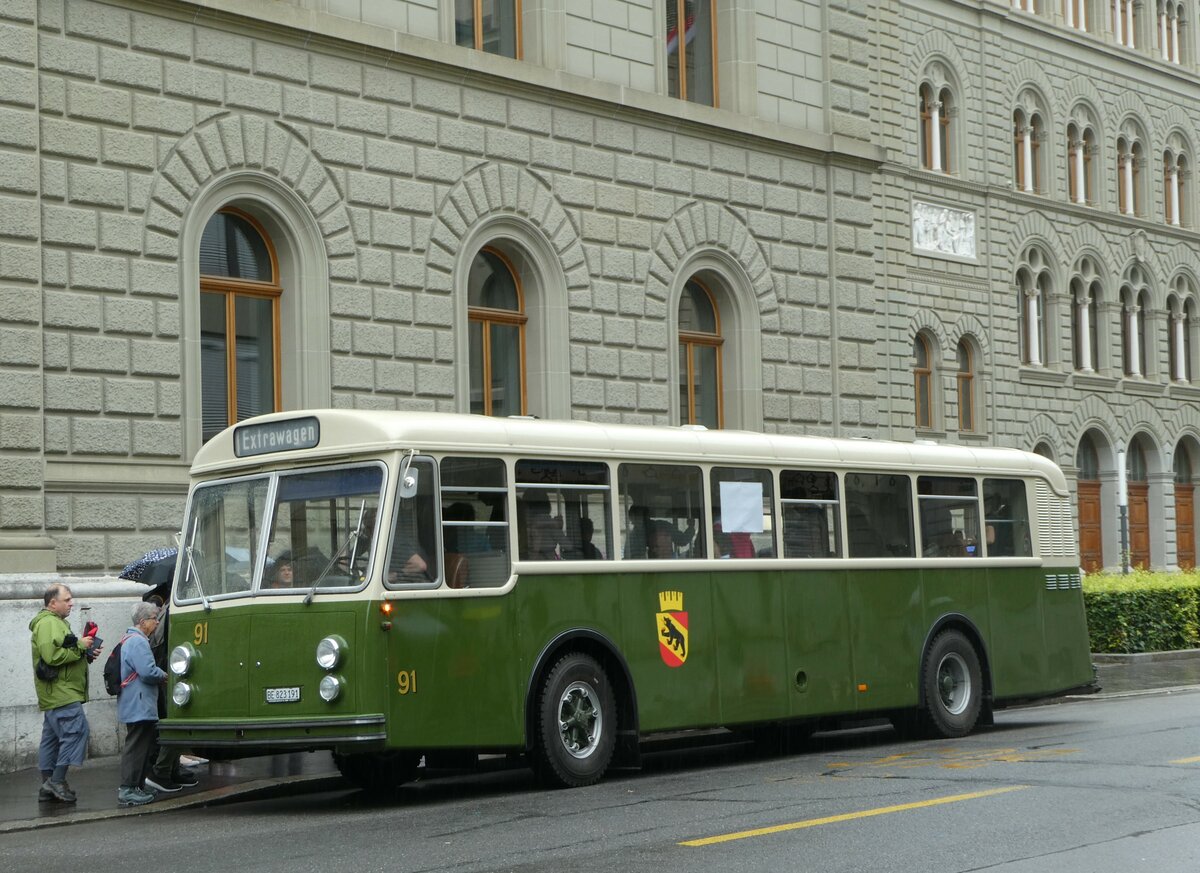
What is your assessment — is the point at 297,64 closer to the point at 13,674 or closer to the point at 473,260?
the point at 473,260

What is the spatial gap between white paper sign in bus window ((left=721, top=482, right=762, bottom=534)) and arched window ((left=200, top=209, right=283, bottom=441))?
737cm

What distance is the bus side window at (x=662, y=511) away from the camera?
1523 centimetres

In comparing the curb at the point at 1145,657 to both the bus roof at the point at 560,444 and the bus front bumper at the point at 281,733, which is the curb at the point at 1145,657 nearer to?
the bus roof at the point at 560,444

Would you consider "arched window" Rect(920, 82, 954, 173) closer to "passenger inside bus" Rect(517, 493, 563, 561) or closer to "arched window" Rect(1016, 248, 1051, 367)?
"arched window" Rect(1016, 248, 1051, 367)

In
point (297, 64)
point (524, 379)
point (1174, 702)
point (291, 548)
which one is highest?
point (297, 64)

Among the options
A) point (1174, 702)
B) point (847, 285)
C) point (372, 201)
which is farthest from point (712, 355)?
point (1174, 702)

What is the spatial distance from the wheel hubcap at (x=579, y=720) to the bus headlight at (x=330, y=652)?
6.79 ft

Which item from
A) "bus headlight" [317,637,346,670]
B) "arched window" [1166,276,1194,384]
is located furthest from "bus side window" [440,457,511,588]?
"arched window" [1166,276,1194,384]

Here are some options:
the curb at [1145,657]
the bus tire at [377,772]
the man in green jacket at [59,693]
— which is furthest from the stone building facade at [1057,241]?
the man in green jacket at [59,693]

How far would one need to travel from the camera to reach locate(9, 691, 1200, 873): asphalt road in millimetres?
10258

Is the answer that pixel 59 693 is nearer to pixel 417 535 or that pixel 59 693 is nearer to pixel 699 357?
pixel 417 535

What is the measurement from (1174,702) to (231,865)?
45.1 ft

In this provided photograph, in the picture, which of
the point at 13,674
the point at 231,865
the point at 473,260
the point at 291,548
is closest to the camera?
the point at 231,865

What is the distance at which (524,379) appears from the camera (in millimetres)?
25016
